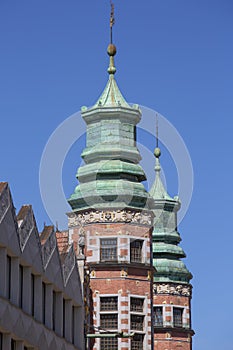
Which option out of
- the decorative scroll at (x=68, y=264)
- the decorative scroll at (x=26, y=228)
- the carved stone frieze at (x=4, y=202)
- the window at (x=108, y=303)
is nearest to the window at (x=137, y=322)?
the window at (x=108, y=303)

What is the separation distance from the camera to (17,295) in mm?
53031

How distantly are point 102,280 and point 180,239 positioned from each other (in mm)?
28511

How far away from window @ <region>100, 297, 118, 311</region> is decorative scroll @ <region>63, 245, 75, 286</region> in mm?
15515

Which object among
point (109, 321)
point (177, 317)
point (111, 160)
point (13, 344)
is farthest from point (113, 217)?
point (13, 344)

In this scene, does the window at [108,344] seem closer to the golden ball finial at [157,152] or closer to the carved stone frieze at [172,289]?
the carved stone frieze at [172,289]

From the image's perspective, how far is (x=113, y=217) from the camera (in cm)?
8238

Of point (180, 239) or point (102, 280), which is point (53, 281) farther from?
point (180, 239)

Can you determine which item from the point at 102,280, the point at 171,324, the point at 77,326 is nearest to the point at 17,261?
the point at 77,326

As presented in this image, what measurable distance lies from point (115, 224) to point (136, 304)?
5356 millimetres

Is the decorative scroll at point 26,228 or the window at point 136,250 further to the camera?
the window at point 136,250

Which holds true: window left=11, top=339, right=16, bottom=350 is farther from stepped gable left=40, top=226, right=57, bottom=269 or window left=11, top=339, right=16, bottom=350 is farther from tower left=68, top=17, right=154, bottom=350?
tower left=68, top=17, right=154, bottom=350

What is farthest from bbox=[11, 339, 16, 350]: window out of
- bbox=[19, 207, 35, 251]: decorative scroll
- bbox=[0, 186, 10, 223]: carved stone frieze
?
bbox=[0, 186, 10, 223]: carved stone frieze

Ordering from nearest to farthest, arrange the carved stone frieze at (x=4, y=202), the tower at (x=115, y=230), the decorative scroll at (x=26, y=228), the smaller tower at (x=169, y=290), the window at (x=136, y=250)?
1. the carved stone frieze at (x=4, y=202)
2. the decorative scroll at (x=26, y=228)
3. the tower at (x=115, y=230)
4. the window at (x=136, y=250)
5. the smaller tower at (x=169, y=290)

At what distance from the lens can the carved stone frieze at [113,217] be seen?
82.2m
